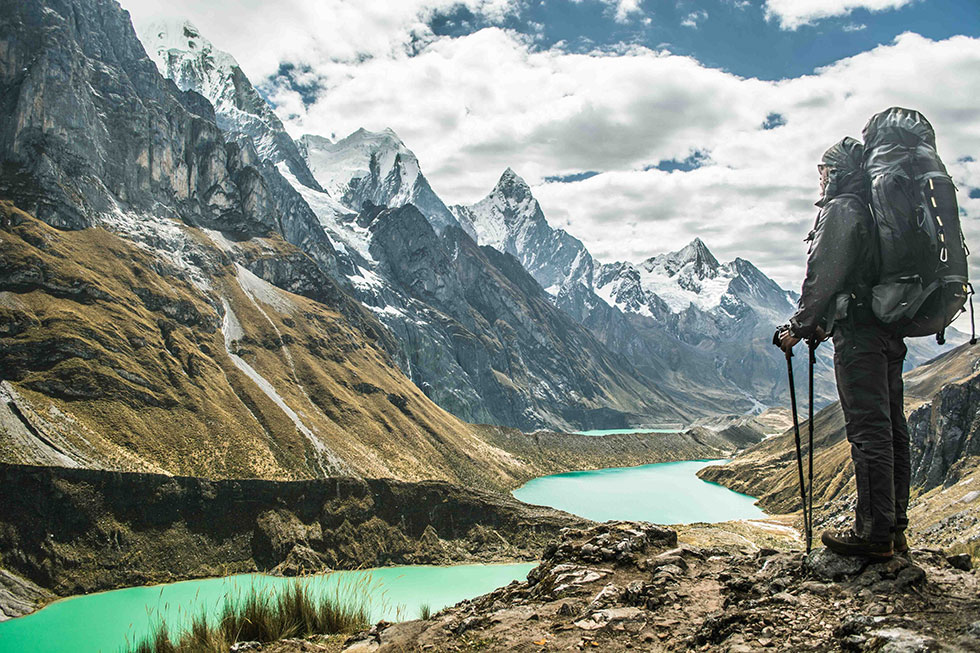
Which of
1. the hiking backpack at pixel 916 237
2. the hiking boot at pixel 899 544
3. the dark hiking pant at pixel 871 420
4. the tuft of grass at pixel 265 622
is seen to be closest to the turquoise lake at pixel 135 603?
the tuft of grass at pixel 265 622

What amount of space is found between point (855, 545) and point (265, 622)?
22.2ft

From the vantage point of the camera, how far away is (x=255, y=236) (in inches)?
7170

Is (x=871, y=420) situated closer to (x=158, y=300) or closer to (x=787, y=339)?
(x=787, y=339)

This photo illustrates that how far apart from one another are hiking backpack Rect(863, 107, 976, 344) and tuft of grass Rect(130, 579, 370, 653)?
7.52 m

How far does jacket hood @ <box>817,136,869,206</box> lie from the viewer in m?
7.30

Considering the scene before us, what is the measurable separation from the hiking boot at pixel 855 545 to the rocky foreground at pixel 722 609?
98 millimetres

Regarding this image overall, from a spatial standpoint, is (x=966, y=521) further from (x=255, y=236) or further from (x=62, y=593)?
(x=255, y=236)

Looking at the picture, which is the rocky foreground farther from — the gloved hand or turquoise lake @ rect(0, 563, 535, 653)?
turquoise lake @ rect(0, 563, 535, 653)

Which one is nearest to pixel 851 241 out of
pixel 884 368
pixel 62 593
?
pixel 884 368

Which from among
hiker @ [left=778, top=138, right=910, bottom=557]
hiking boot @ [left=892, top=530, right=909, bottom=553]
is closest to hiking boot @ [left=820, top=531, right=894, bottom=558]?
hiker @ [left=778, top=138, right=910, bottom=557]

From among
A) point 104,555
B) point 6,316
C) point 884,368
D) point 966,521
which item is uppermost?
point 6,316

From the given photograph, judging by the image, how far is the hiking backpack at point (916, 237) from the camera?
6773 millimetres

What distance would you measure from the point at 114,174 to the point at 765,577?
171448mm

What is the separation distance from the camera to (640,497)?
125938 millimetres
